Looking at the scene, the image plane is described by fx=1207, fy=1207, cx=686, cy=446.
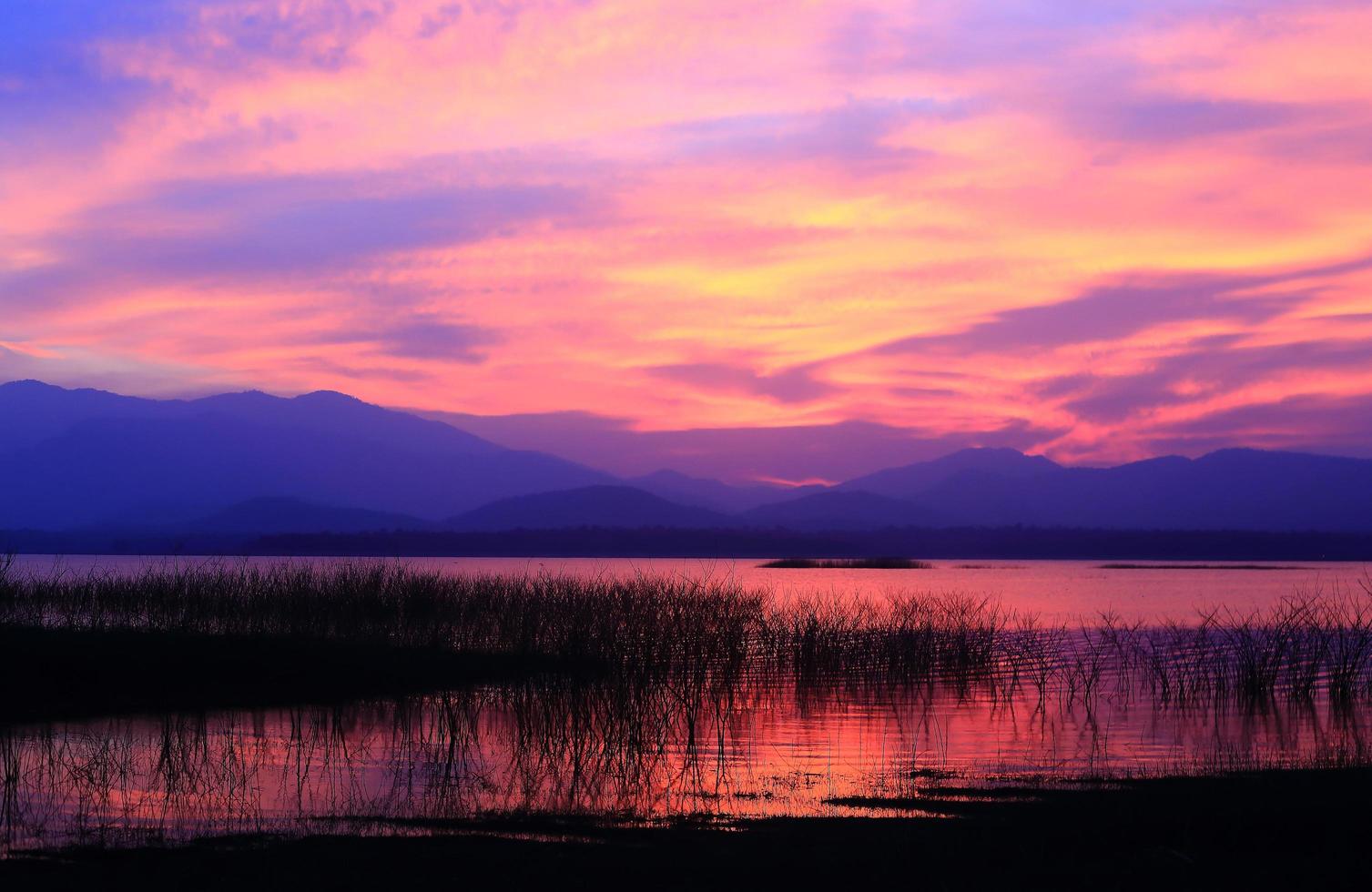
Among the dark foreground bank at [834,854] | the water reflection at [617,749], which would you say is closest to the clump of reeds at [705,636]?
the water reflection at [617,749]

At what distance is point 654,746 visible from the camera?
1673 cm

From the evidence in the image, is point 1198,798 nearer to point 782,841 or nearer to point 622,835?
point 782,841

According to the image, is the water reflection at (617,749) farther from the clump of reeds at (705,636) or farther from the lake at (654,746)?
the clump of reeds at (705,636)

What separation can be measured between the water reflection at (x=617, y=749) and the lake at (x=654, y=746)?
6 centimetres

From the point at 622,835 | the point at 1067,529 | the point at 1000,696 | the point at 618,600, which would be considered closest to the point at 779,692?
the point at 1000,696

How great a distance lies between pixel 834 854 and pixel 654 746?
721cm

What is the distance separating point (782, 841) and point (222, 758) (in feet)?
28.1

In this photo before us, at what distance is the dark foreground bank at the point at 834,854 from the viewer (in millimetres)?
8719

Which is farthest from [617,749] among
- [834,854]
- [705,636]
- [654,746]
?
[705,636]

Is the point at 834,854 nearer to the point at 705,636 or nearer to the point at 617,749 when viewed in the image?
the point at 617,749

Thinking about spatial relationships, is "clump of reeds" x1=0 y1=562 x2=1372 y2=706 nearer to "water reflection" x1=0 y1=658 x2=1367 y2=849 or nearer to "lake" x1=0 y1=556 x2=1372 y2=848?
"lake" x1=0 y1=556 x2=1372 y2=848

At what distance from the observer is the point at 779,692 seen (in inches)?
917

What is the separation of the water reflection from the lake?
6 cm

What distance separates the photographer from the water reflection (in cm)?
1272
